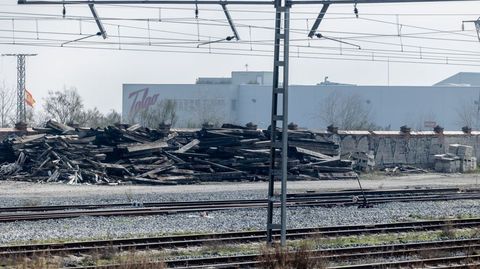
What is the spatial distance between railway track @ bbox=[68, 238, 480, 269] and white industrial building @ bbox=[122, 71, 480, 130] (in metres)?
62.5

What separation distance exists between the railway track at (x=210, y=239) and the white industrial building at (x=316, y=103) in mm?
58228

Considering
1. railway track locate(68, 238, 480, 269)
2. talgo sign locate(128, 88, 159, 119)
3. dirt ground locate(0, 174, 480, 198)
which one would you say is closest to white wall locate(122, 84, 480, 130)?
talgo sign locate(128, 88, 159, 119)

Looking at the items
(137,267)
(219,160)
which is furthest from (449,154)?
(137,267)

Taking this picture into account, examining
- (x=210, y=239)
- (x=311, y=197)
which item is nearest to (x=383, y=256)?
(x=210, y=239)

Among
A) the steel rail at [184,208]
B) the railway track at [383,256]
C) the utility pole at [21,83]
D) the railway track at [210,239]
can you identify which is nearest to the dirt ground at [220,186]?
the steel rail at [184,208]

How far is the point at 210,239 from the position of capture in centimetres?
2084

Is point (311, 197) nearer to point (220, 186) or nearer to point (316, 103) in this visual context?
point (220, 186)

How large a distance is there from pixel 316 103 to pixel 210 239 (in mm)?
66864

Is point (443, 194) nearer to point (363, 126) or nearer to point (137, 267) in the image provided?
point (137, 267)

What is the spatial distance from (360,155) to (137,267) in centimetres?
3571

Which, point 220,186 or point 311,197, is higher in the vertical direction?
point 311,197

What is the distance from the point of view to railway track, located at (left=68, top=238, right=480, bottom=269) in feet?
56.8

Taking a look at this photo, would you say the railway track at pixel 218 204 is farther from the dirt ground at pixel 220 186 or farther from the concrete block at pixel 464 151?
the concrete block at pixel 464 151

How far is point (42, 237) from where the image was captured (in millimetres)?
21906
